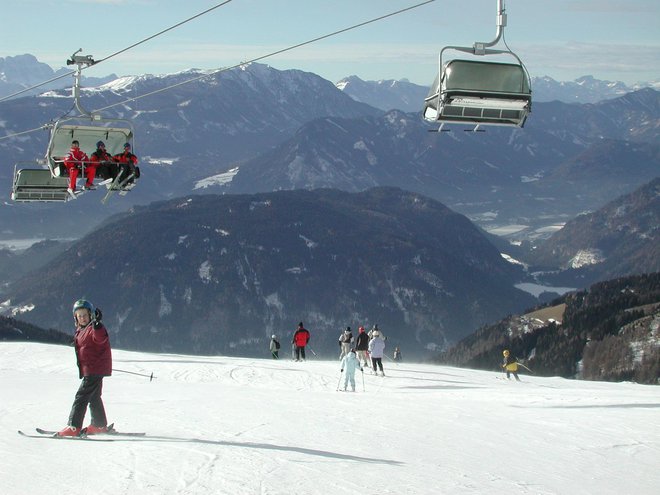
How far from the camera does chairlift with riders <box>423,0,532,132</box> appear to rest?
13742mm

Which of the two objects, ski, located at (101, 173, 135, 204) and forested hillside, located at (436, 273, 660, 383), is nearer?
ski, located at (101, 173, 135, 204)

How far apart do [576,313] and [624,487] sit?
189208 mm

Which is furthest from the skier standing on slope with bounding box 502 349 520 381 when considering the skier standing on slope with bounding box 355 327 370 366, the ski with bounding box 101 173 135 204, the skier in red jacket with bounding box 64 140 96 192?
the skier in red jacket with bounding box 64 140 96 192

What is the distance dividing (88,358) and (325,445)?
3.81 m

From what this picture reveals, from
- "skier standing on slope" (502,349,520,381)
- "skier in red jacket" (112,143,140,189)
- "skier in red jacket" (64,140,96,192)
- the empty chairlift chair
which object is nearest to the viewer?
the empty chairlift chair

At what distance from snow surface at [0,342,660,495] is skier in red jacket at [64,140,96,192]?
4879mm

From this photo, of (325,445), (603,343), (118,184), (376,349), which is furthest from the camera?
(603,343)

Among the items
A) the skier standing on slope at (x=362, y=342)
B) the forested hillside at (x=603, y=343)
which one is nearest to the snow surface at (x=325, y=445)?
the skier standing on slope at (x=362, y=342)

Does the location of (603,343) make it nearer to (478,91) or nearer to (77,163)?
(77,163)

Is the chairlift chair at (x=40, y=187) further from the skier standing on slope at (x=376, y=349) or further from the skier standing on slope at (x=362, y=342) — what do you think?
the skier standing on slope at (x=376, y=349)

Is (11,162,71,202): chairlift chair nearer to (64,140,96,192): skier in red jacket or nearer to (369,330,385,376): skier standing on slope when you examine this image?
(64,140,96,192): skier in red jacket

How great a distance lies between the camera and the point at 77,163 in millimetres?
20203

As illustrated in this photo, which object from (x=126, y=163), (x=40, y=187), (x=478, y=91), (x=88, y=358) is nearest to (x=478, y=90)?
(x=478, y=91)

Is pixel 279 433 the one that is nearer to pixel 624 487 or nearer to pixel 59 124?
pixel 624 487
